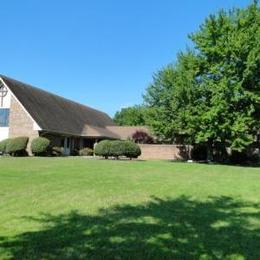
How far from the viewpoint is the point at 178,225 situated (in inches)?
403

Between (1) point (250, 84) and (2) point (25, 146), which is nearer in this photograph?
(1) point (250, 84)

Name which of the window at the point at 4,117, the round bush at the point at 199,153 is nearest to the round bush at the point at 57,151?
the window at the point at 4,117

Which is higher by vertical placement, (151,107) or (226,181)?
(151,107)

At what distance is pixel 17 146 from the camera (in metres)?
42.5

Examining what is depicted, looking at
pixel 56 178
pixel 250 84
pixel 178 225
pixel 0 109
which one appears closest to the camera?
pixel 178 225

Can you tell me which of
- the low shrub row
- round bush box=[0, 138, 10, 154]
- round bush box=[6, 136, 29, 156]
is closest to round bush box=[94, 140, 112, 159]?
the low shrub row

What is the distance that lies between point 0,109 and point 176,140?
16.3 metres

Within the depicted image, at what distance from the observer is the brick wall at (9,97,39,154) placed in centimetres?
4462

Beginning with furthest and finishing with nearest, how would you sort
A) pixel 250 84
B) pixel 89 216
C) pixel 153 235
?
pixel 250 84
pixel 89 216
pixel 153 235

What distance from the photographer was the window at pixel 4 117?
151 ft

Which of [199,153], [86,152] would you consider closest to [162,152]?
[199,153]

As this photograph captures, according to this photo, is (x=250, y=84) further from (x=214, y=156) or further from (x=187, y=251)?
(x=187, y=251)

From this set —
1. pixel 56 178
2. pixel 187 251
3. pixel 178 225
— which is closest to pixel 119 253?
pixel 187 251

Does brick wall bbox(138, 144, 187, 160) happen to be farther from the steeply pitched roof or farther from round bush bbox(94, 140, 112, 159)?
round bush bbox(94, 140, 112, 159)
